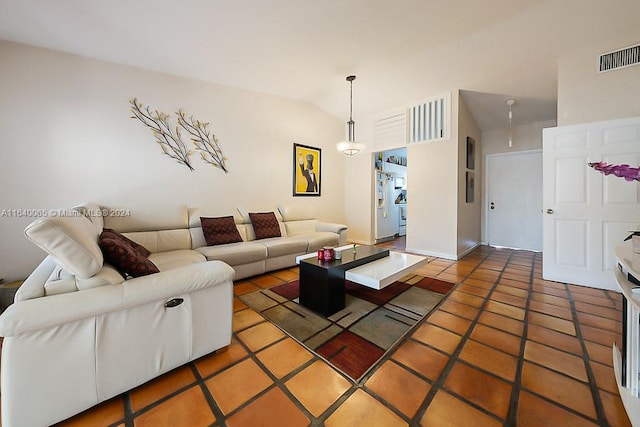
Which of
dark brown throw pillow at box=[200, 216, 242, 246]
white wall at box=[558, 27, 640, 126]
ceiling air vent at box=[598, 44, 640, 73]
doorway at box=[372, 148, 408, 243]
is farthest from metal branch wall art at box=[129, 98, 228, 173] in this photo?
ceiling air vent at box=[598, 44, 640, 73]

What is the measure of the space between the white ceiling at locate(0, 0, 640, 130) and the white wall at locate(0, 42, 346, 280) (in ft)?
0.74

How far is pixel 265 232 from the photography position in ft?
12.3

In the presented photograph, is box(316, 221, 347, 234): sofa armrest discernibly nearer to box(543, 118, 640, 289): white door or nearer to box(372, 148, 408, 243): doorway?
box(372, 148, 408, 243): doorway

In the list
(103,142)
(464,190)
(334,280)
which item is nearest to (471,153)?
(464,190)

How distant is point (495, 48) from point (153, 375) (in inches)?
185

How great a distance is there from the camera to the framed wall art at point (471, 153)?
4404 millimetres

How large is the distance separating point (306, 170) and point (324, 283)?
3189 millimetres

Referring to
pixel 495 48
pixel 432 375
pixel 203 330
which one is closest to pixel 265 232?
pixel 203 330

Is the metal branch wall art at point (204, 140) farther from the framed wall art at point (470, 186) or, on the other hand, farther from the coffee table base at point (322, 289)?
the framed wall art at point (470, 186)

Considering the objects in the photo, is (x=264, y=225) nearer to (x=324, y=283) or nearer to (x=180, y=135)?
(x=180, y=135)

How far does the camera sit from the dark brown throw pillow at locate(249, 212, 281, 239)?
374 cm

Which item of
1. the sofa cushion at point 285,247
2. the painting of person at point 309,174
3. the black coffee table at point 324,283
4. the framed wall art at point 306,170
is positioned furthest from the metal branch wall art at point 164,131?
the black coffee table at point 324,283

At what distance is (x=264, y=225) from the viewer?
3.80m

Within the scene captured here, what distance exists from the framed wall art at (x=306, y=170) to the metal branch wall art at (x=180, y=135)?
140cm
